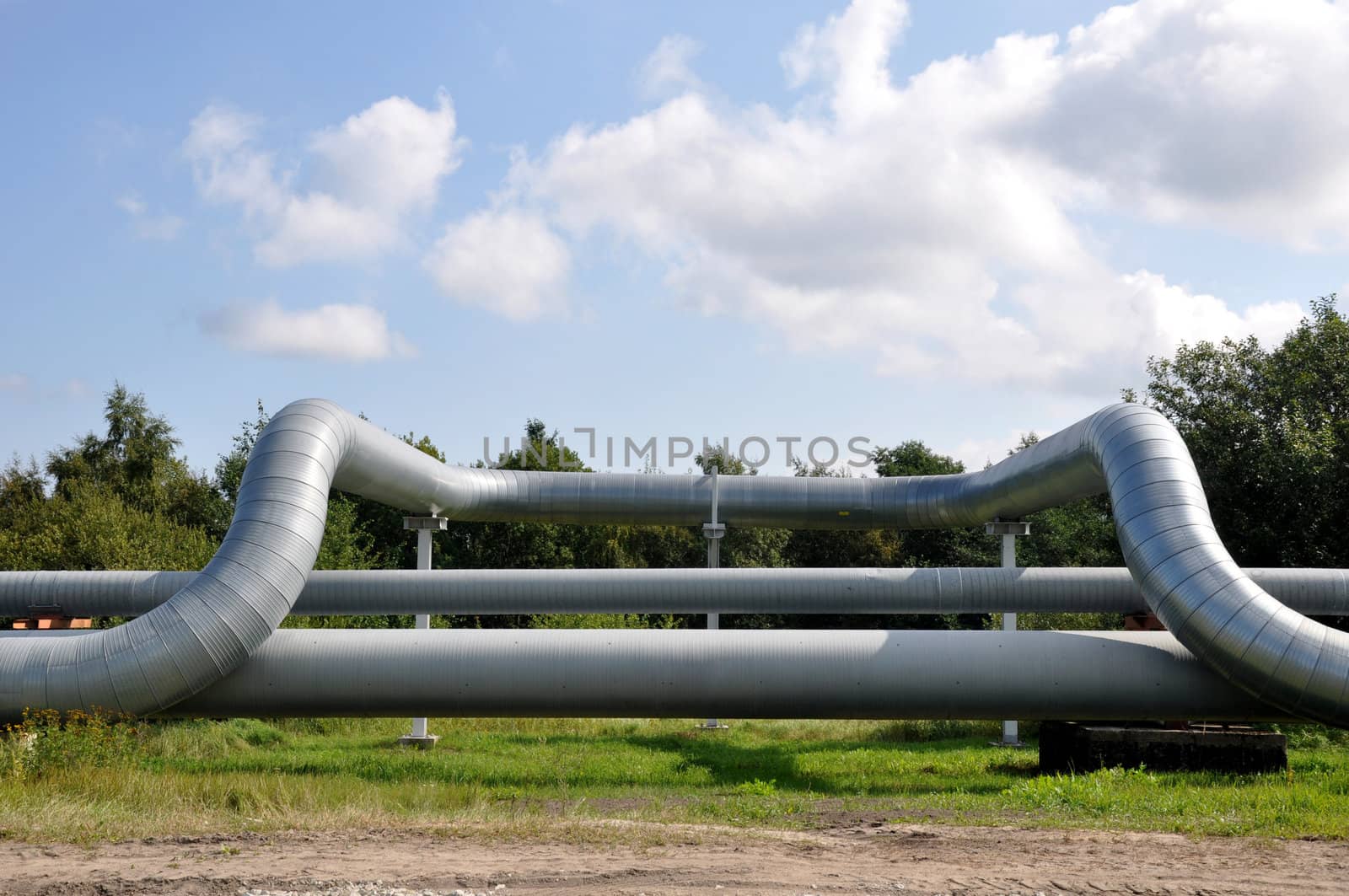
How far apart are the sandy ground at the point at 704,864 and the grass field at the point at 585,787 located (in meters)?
0.55

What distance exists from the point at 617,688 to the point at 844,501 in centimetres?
666

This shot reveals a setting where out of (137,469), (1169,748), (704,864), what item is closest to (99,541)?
(137,469)

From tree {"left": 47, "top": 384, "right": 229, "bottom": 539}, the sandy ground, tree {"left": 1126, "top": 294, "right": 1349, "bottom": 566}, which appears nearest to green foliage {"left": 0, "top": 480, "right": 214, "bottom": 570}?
tree {"left": 47, "top": 384, "right": 229, "bottom": 539}

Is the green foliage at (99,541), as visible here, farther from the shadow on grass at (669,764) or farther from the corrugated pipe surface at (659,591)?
the shadow on grass at (669,764)

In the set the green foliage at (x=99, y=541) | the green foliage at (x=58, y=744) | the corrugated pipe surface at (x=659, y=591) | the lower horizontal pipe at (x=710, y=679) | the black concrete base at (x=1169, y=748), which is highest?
the green foliage at (x=99, y=541)

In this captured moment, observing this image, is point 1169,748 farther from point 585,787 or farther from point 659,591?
point 585,787

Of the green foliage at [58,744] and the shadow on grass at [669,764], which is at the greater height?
the green foliage at [58,744]

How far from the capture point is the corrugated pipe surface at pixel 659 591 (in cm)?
1399

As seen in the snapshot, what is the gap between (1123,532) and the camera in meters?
11.1

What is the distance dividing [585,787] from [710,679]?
1839 mm

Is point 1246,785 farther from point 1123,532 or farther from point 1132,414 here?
point 1132,414

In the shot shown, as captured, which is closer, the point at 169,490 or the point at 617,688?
the point at 617,688

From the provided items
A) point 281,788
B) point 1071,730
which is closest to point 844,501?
point 1071,730

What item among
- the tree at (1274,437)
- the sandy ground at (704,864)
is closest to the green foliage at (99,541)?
the sandy ground at (704,864)
